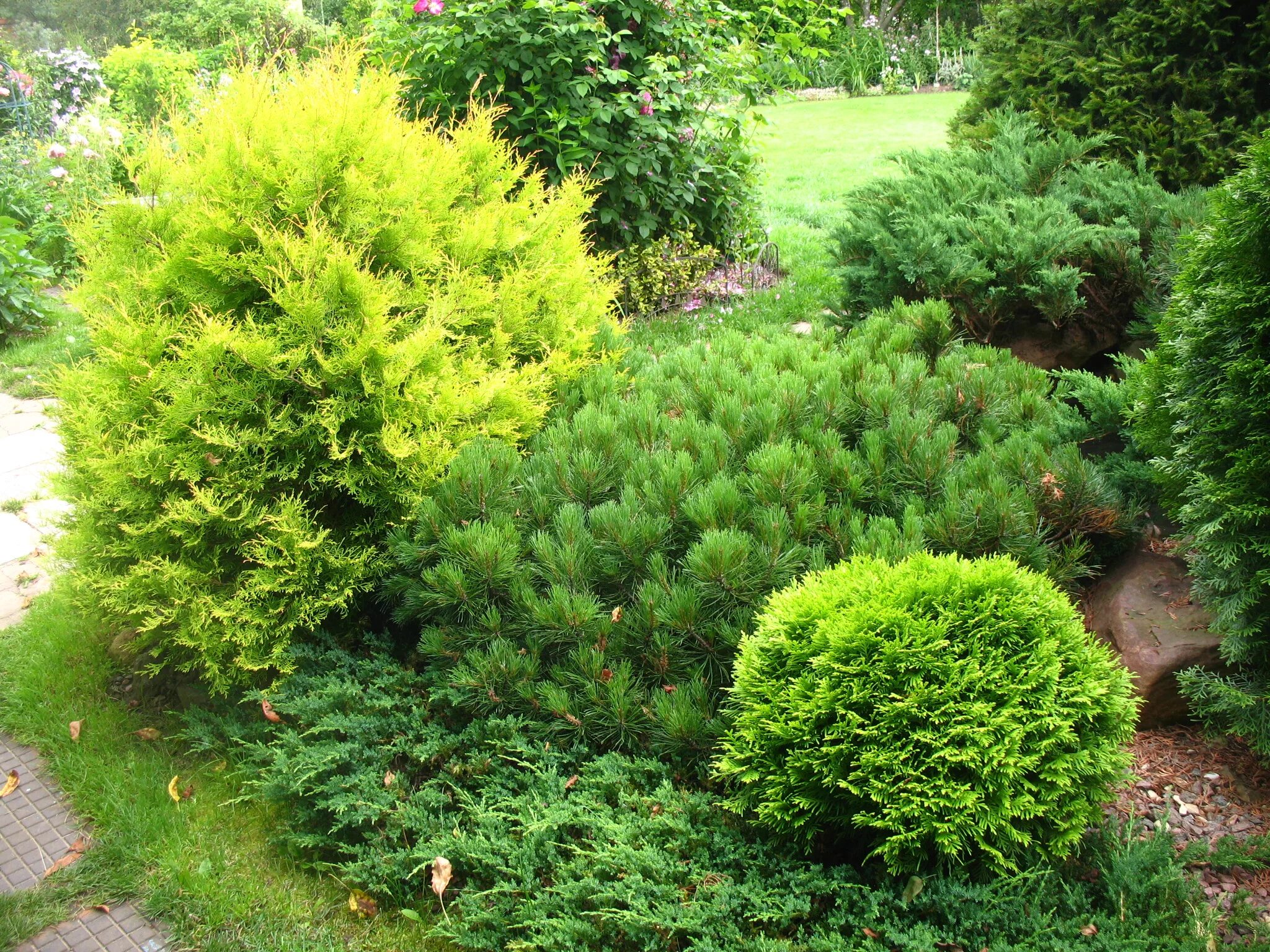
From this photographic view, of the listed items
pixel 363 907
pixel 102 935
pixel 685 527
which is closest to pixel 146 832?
pixel 102 935

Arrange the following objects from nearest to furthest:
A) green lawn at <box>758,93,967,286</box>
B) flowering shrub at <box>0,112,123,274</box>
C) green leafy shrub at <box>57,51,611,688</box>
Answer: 1. green leafy shrub at <box>57,51,611,688</box>
2. flowering shrub at <box>0,112,123,274</box>
3. green lawn at <box>758,93,967,286</box>

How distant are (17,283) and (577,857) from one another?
7095 mm

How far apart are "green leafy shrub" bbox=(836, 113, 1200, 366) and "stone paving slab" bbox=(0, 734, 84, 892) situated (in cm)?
424

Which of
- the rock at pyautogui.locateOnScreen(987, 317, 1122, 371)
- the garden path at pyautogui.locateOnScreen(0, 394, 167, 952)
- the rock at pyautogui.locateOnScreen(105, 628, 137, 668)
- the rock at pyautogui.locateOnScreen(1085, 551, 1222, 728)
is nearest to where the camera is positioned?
the garden path at pyautogui.locateOnScreen(0, 394, 167, 952)

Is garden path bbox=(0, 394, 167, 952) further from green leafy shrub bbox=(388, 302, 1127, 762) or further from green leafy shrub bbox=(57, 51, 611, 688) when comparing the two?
green leafy shrub bbox=(388, 302, 1127, 762)

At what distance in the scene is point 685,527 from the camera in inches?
123

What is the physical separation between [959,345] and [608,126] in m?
3.03

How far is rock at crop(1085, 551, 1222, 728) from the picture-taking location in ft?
9.43

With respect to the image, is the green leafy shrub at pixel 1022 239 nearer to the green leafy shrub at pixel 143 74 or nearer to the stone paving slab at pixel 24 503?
the stone paving slab at pixel 24 503

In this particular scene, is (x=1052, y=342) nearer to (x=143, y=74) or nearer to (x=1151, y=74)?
(x=1151, y=74)

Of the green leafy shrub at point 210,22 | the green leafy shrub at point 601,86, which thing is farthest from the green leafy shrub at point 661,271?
the green leafy shrub at point 210,22

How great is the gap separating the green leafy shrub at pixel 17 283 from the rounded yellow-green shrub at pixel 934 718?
7.23 meters

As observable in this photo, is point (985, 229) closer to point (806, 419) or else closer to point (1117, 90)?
point (1117, 90)

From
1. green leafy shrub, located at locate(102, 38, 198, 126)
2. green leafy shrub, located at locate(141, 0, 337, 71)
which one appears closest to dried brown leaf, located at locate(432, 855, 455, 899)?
green leafy shrub, located at locate(102, 38, 198, 126)
